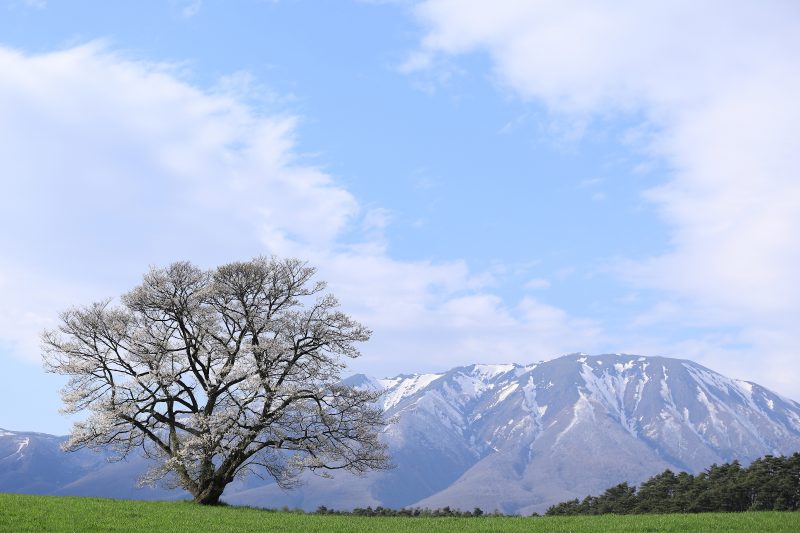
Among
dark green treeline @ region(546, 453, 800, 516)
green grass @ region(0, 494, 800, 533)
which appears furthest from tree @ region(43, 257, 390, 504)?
dark green treeline @ region(546, 453, 800, 516)

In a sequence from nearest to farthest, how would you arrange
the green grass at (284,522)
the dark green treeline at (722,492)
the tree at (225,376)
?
the green grass at (284,522)
the tree at (225,376)
the dark green treeline at (722,492)

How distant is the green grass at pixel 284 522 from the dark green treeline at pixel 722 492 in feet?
105

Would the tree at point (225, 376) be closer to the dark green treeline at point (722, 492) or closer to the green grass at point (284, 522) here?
the green grass at point (284, 522)

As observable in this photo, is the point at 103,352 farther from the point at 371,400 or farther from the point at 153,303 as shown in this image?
the point at 371,400

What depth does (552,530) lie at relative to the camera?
29734 mm

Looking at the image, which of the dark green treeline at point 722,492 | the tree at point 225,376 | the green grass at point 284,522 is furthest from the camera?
the dark green treeline at point 722,492

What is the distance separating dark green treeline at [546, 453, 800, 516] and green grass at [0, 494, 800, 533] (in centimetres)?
3215

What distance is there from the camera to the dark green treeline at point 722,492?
218 feet

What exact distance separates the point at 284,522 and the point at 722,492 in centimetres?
5637

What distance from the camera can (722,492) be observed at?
7156 centimetres

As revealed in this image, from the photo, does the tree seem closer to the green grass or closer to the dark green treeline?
the green grass

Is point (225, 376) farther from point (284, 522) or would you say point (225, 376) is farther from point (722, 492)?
point (722, 492)

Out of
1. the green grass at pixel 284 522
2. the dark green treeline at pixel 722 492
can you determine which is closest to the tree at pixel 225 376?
the green grass at pixel 284 522

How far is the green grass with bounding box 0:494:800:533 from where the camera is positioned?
2872 centimetres
